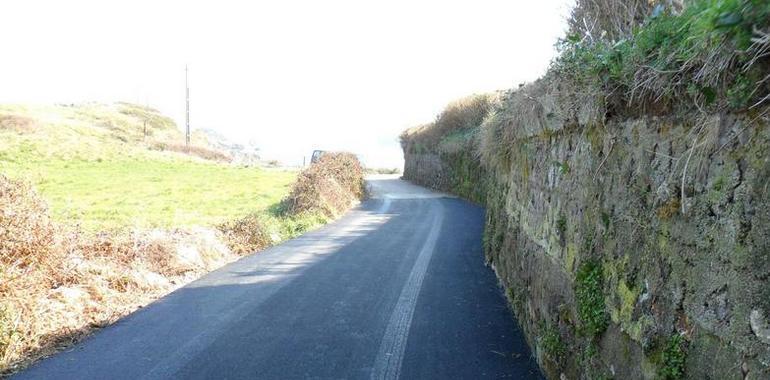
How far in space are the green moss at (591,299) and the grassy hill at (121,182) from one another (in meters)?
7.17

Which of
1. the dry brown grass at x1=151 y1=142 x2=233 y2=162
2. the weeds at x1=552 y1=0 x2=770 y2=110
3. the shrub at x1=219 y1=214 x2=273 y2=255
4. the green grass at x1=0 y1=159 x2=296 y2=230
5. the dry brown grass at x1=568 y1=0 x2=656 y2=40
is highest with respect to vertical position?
the dry brown grass at x1=568 y1=0 x2=656 y2=40

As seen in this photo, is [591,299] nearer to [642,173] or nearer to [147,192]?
[642,173]

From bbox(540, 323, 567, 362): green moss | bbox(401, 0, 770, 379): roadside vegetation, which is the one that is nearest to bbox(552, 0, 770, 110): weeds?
bbox(401, 0, 770, 379): roadside vegetation

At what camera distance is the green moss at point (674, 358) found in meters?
2.66

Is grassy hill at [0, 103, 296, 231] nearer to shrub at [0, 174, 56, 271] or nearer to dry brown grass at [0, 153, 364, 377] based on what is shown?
shrub at [0, 174, 56, 271]

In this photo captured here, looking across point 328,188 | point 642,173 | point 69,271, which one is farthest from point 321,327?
point 328,188

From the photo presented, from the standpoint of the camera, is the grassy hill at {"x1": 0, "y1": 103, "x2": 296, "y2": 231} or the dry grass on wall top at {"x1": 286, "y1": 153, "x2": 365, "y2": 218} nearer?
the grassy hill at {"x1": 0, "y1": 103, "x2": 296, "y2": 231}

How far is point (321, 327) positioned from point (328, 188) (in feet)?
42.1

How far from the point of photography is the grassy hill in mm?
14695

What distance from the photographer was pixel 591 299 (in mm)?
3924

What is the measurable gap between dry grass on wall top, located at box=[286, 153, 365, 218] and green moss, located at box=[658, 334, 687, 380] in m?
14.7

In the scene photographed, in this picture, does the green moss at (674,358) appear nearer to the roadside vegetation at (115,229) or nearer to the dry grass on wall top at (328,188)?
the roadside vegetation at (115,229)

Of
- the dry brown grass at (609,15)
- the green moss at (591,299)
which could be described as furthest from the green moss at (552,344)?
the dry brown grass at (609,15)

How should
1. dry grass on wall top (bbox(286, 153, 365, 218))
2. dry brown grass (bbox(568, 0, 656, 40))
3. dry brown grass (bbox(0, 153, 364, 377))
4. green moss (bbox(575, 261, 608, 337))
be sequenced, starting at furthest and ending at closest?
dry grass on wall top (bbox(286, 153, 365, 218)) < dry brown grass (bbox(568, 0, 656, 40)) < dry brown grass (bbox(0, 153, 364, 377)) < green moss (bbox(575, 261, 608, 337))
